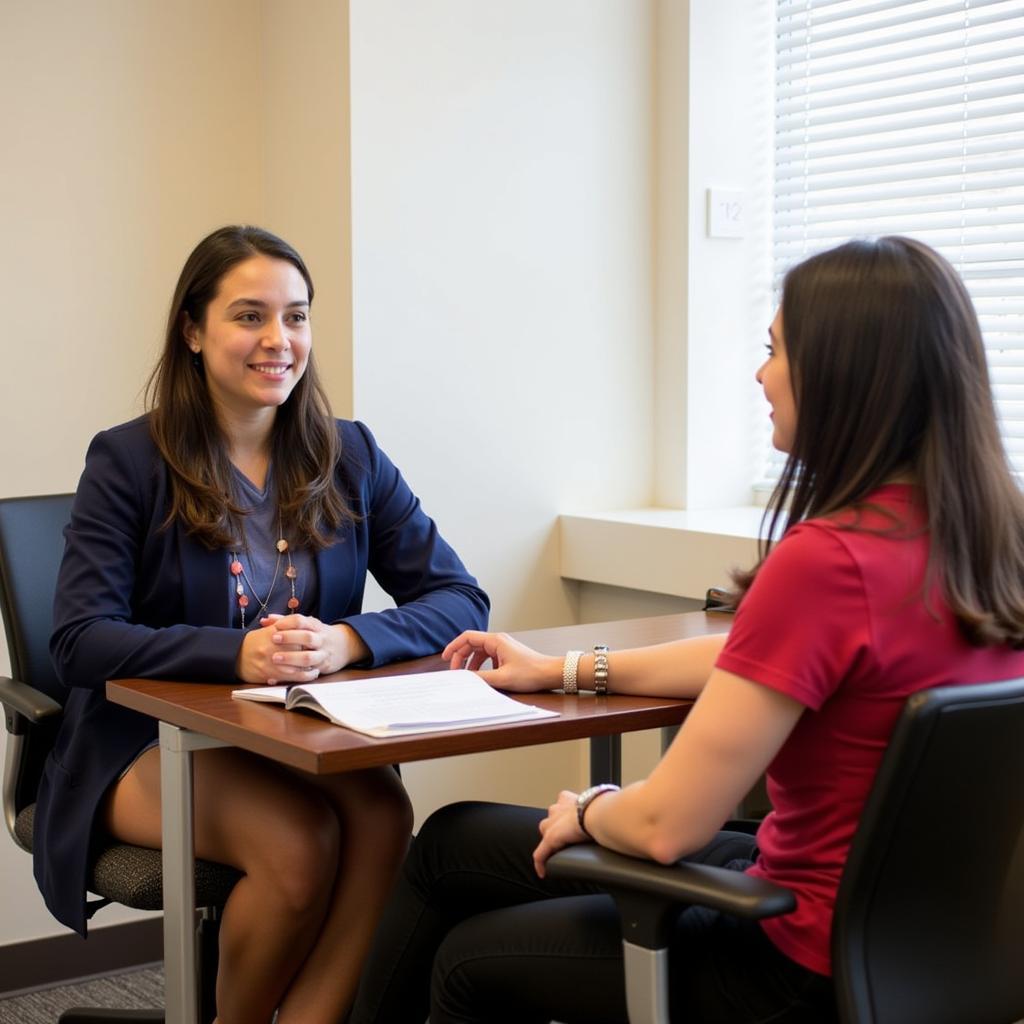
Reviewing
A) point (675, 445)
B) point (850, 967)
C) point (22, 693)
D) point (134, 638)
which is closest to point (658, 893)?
point (850, 967)

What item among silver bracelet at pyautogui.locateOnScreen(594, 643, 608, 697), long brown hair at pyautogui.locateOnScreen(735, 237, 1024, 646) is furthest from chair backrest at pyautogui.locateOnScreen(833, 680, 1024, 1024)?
silver bracelet at pyautogui.locateOnScreen(594, 643, 608, 697)

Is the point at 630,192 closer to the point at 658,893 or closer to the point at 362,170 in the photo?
the point at 362,170

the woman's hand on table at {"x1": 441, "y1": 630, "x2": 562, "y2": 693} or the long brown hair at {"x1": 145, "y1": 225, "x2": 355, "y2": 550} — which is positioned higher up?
the long brown hair at {"x1": 145, "y1": 225, "x2": 355, "y2": 550}

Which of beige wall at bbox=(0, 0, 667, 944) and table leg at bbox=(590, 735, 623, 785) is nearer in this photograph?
table leg at bbox=(590, 735, 623, 785)

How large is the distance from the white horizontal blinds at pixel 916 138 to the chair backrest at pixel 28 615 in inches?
73.7

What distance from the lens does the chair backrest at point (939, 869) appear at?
4.05 ft

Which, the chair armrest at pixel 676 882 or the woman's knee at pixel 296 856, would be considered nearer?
the chair armrest at pixel 676 882

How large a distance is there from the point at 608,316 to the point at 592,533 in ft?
1.71

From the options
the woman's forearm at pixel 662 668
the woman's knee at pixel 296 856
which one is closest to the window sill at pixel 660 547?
the woman's forearm at pixel 662 668

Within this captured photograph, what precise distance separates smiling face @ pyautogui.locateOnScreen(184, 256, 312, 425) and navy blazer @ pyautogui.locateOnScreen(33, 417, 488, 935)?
0.48 ft

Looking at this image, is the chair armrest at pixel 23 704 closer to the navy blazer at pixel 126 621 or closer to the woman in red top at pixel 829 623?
the navy blazer at pixel 126 621

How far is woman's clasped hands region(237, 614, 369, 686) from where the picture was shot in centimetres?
191

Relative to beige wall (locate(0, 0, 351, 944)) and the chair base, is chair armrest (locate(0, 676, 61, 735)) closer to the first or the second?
the chair base

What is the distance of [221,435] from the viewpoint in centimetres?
227
